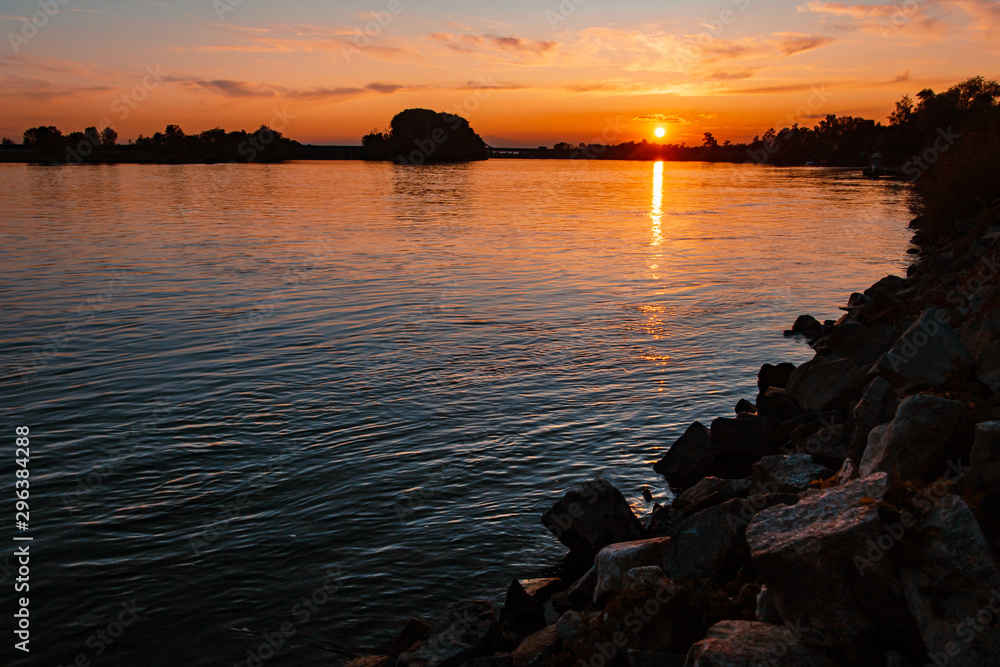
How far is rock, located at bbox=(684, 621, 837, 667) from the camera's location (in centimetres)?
536

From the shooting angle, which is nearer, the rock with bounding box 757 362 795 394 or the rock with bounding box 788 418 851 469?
the rock with bounding box 788 418 851 469

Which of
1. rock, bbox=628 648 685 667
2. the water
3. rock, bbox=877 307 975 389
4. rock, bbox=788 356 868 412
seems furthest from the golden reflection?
rock, bbox=628 648 685 667

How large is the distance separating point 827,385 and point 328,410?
31.3 feet

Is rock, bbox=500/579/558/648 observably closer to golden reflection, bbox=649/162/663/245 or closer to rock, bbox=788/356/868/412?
rock, bbox=788/356/868/412

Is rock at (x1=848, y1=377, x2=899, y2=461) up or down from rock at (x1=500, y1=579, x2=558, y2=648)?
up

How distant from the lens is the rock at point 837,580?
543 cm

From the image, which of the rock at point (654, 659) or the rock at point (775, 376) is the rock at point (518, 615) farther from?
the rock at point (775, 376)

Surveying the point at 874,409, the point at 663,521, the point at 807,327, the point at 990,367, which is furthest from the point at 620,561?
the point at 807,327

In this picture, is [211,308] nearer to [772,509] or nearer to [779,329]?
[779,329]

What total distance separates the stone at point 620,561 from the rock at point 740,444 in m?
4.16

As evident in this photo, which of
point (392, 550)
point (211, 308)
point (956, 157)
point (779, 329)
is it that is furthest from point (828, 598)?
point (956, 157)

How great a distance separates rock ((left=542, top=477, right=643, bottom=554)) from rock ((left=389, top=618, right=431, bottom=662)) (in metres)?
2.58

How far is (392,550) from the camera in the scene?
10109 mm

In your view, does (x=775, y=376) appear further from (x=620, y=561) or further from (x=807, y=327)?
(x=620, y=561)
